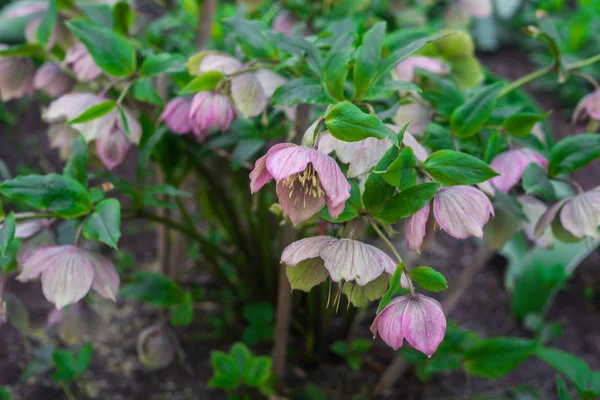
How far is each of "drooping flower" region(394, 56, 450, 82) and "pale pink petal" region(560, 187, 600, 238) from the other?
0.25 m

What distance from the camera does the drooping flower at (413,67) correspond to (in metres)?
0.74

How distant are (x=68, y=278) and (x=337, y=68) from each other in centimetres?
34

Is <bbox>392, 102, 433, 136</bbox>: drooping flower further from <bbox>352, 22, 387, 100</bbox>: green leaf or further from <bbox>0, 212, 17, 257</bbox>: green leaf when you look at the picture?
<bbox>0, 212, 17, 257</bbox>: green leaf

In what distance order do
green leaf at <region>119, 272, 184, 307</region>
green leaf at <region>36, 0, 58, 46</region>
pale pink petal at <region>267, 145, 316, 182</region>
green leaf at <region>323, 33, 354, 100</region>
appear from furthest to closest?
green leaf at <region>119, 272, 184, 307</region>
green leaf at <region>36, 0, 58, 46</region>
green leaf at <region>323, 33, 354, 100</region>
pale pink petal at <region>267, 145, 316, 182</region>

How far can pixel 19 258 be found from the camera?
0.63m

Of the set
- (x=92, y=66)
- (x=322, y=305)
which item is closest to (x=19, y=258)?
Result: (x=92, y=66)

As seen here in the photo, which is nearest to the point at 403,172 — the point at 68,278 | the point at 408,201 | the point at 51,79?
the point at 408,201

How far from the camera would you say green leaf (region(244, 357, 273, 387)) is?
2.88 ft

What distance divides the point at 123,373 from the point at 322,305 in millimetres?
408

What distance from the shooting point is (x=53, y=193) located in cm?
59

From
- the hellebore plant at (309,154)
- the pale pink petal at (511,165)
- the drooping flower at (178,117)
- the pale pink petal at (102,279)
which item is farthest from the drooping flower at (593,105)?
the pale pink petal at (102,279)

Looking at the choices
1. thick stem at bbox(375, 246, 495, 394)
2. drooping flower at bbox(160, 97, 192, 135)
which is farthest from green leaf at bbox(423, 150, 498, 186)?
thick stem at bbox(375, 246, 495, 394)

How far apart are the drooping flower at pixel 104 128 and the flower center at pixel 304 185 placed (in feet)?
0.87

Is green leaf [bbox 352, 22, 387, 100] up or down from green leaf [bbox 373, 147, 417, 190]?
up
